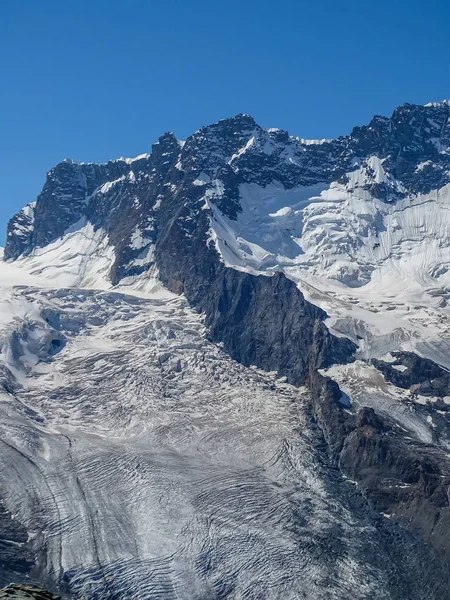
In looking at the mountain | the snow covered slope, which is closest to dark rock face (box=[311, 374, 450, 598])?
the mountain

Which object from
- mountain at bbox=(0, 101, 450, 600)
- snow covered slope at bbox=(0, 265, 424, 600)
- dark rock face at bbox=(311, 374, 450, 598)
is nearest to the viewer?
snow covered slope at bbox=(0, 265, 424, 600)

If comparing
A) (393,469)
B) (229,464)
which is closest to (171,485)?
(229,464)

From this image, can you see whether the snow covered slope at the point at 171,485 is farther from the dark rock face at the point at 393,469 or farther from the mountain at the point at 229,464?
the dark rock face at the point at 393,469

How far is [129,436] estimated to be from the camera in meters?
162

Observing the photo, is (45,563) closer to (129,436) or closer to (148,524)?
(148,524)

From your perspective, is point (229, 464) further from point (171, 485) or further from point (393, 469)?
point (393, 469)

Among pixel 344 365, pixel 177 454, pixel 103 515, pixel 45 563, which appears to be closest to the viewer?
pixel 45 563

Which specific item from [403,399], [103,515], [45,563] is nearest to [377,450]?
[403,399]

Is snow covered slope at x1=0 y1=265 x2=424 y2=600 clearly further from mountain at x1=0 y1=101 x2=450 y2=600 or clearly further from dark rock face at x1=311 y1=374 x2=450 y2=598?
dark rock face at x1=311 y1=374 x2=450 y2=598

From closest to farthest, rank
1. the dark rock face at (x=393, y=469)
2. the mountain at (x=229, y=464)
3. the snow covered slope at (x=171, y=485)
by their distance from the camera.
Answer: the snow covered slope at (x=171, y=485)
the mountain at (x=229, y=464)
the dark rock face at (x=393, y=469)

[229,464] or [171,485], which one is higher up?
[229,464]

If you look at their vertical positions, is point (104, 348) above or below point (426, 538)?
above

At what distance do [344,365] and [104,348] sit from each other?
41.0 m

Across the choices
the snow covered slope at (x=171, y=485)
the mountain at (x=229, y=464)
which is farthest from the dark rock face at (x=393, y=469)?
the snow covered slope at (x=171, y=485)
